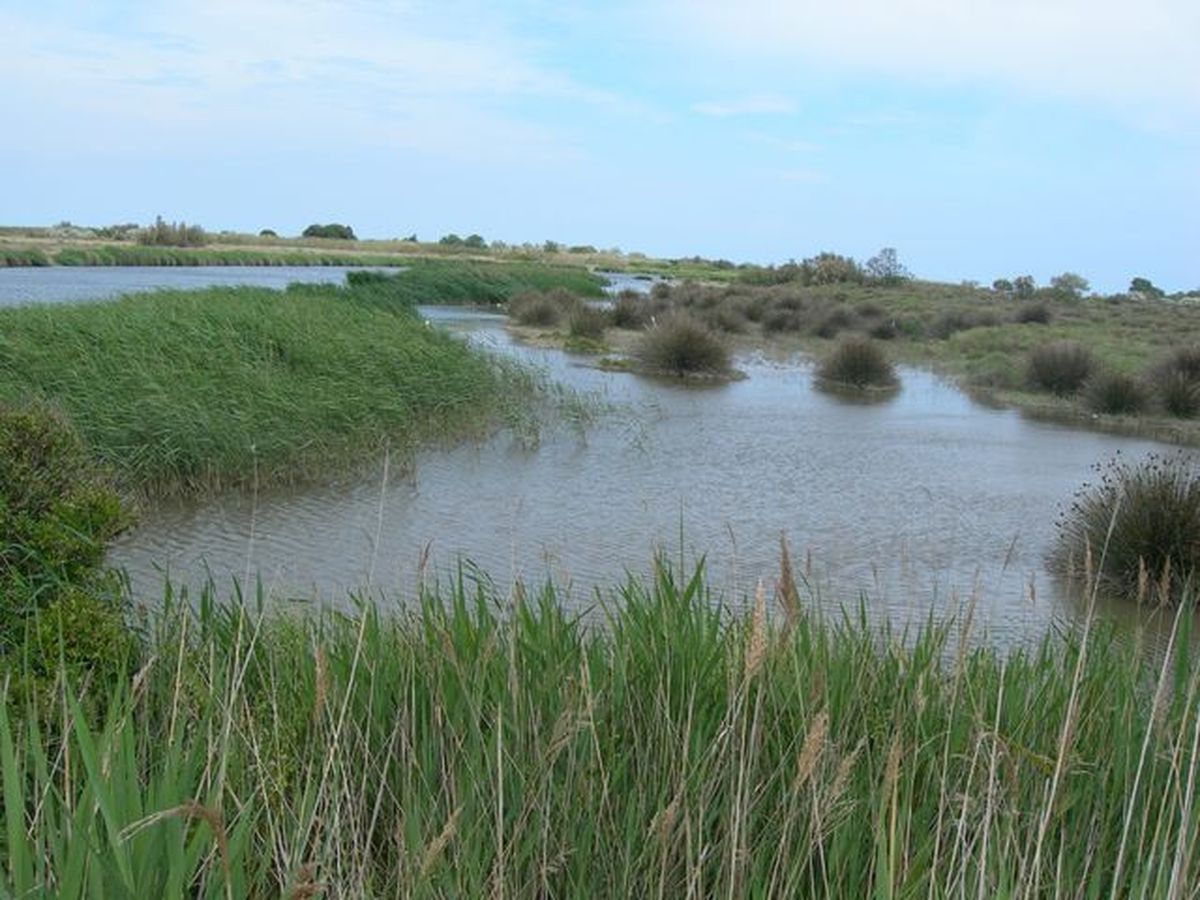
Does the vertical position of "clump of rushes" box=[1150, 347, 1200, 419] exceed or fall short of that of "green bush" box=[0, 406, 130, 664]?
it falls short

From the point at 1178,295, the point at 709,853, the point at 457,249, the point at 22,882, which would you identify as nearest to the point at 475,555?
the point at 709,853

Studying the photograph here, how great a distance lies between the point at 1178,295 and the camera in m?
72.4

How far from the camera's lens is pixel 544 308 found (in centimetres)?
3166

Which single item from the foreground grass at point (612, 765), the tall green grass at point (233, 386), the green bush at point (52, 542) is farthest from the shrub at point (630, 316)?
the foreground grass at point (612, 765)

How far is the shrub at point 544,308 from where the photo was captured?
103 ft

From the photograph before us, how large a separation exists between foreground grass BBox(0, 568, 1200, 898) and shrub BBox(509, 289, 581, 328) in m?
26.8

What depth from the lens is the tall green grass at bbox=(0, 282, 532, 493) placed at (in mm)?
10406

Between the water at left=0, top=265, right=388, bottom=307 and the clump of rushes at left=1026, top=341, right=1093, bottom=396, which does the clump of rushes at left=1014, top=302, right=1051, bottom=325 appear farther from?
the water at left=0, top=265, right=388, bottom=307

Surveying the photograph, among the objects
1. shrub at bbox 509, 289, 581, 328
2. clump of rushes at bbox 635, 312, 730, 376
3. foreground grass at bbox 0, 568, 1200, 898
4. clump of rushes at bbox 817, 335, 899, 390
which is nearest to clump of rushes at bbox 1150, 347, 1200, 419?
clump of rushes at bbox 817, 335, 899, 390

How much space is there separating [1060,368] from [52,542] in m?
20.2

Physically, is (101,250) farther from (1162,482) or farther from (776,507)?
(1162,482)

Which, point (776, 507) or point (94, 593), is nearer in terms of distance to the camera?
point (94, 593)

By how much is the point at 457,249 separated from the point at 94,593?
94.0 meters

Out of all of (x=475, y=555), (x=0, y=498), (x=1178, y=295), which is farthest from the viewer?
(x=1178, y=295)
